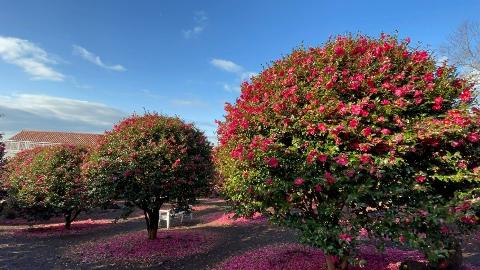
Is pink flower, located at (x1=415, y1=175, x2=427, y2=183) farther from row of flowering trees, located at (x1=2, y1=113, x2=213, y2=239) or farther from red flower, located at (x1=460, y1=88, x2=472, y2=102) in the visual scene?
row of flowering trees, located at (x1=2, y1=113, x2=213, y2=239)

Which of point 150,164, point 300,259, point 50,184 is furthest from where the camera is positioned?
point 50,184

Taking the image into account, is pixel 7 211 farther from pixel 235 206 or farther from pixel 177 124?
pixel 235 206

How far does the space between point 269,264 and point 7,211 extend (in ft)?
78.5

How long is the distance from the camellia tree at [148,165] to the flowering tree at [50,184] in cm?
582

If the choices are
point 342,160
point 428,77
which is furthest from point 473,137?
point 342,160

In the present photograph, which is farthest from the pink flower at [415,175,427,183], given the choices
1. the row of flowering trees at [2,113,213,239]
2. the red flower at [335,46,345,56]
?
the row of flowering trees at [2,113,213,239]

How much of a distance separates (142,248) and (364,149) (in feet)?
35.2

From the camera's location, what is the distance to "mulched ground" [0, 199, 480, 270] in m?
11.0

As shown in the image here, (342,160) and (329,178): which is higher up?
(342,160)

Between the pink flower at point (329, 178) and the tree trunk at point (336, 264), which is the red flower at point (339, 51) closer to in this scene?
the pink flower at point (329, 178)

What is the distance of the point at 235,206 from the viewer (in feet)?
28.4

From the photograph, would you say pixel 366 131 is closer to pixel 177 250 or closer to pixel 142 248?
pixel 177 250

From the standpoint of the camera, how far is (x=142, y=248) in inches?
554

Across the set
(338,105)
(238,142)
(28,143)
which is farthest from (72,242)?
(28,143)
